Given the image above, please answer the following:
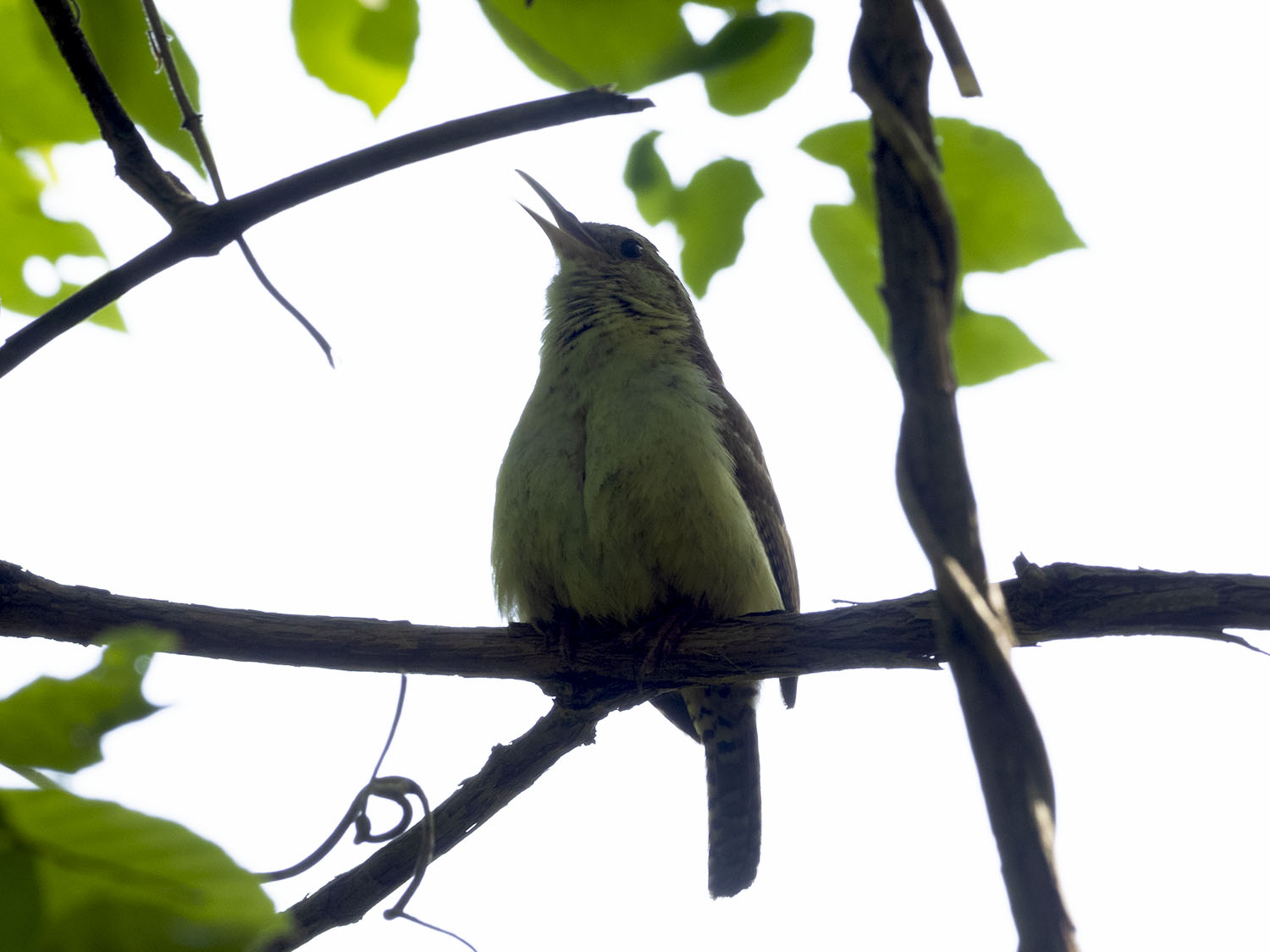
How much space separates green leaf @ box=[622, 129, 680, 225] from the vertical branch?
2.57 feet

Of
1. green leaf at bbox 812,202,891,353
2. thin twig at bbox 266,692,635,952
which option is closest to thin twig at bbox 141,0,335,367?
green leaf at bbox 812,202,891,353

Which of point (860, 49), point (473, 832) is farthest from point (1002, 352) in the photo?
point (473, 832)

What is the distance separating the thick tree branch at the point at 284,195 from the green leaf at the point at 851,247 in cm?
45

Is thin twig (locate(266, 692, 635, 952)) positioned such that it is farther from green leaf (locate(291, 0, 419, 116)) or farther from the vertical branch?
the vertical branch

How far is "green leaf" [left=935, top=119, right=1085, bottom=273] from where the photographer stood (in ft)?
5.13

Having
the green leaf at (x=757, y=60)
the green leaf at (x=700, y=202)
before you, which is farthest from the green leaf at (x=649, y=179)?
the green leaf at (x=757, y=60)

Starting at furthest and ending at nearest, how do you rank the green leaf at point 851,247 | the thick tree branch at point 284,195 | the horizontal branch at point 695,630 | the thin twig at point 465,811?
1. the thin twig at point 465,811
2. the horizontal branch at point 695,630
3. the green leaf at point 851,247
4. the thick tree branch at point 284,195

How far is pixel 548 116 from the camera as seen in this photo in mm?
1479

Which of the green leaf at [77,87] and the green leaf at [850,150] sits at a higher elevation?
the green leaf at [77,87]

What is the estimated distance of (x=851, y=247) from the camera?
1780 mm

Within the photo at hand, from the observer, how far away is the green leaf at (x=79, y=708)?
2.65ft

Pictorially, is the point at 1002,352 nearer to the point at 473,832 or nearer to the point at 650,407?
the point at 473,832

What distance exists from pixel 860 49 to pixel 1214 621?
1.45 metres

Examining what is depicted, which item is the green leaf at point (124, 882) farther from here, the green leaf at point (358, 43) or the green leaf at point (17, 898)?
the green leaf at point (358, 43)
